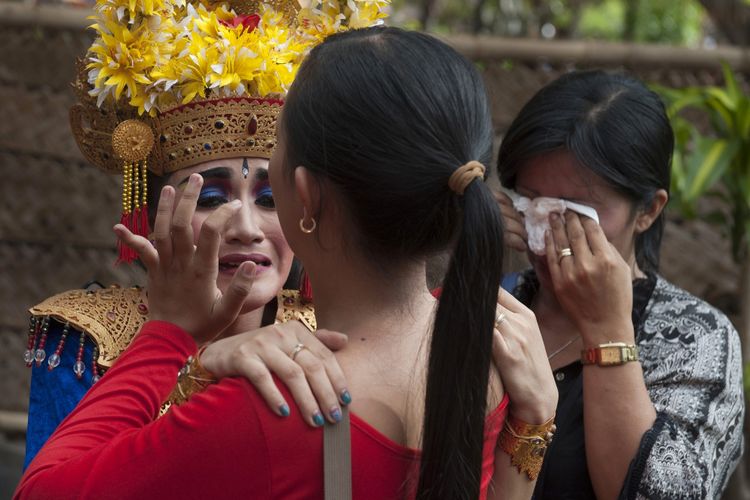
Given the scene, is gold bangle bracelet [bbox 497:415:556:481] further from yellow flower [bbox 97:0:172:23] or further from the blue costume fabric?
yellow flower [bbox 97:0:172:23]

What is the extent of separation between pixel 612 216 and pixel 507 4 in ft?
19.1

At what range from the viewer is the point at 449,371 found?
145 centimetres

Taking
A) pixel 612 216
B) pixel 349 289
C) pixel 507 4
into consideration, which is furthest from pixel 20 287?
pixel 507 4

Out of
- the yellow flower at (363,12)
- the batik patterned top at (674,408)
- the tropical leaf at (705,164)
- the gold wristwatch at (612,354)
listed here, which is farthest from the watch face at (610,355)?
the tropical leaf at (705,164)

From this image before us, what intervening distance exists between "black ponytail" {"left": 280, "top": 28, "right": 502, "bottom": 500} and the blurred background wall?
3.33 meters

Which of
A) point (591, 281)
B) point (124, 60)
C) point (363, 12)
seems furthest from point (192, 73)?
point (591, 281)

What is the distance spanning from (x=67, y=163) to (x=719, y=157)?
2985 mm

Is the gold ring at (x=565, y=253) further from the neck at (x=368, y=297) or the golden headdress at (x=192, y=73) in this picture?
the neck at (x=368, y=297)

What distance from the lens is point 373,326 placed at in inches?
60.7

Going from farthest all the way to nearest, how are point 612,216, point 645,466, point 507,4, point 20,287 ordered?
point 507,4
point 20,287
point 612,216
point 645,466

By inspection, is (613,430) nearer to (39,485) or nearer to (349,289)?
(349,289)

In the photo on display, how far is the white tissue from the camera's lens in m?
2.48

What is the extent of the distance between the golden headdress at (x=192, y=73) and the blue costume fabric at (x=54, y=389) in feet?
0.80

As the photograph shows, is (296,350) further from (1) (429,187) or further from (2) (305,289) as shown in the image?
(2) (305,289)
